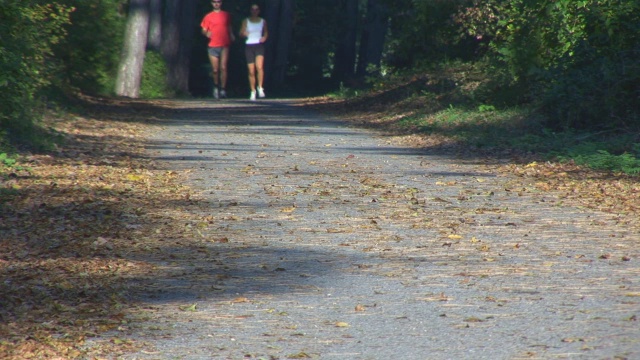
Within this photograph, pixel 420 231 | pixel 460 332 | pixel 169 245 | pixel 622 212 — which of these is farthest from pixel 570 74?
pixel 460 332

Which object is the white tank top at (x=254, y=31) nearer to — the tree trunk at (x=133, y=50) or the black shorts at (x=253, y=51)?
the black shorts at (x=253, y=51)

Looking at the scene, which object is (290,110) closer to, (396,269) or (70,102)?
(70,102)

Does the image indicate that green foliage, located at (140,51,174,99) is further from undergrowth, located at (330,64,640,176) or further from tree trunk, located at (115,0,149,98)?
undergrowth, located at (330,64,640,176)

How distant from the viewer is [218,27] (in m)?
23.0

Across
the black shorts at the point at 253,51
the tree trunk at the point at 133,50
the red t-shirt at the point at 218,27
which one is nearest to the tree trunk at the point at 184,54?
the tree trunk at the point at 133,50

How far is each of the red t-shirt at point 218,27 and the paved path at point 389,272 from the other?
12.7 metres

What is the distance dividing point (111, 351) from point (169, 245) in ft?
7.92

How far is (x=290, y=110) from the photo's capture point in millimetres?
20281

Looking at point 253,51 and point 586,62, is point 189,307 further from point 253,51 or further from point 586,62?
point 253,51

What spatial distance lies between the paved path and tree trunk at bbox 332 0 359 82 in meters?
36.0

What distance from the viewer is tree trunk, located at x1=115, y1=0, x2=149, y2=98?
75.7 ft

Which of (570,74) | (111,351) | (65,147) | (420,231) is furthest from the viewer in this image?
(570,74)

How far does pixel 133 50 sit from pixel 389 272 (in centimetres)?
1849

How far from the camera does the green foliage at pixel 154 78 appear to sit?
26141 millimetres
